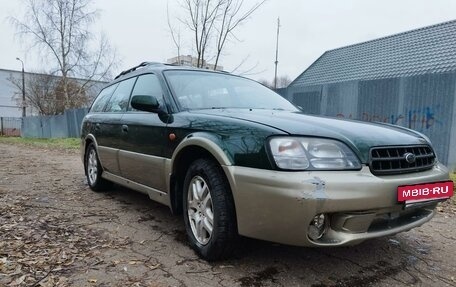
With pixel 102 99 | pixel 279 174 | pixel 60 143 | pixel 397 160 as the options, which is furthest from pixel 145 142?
pixel 60 143

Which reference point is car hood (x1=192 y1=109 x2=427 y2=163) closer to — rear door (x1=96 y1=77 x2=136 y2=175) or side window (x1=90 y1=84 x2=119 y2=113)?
rear door (x1=96 y1=77 x2=136 y2=175)

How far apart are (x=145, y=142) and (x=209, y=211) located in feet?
3.97

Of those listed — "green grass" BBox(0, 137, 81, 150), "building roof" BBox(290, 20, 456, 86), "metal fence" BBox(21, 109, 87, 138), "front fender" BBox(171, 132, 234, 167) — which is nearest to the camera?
"front fender" BBox(171, 132, 234, 167)

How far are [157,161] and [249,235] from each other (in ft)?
4.41

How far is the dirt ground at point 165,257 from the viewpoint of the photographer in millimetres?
2670

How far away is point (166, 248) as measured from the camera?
3.27 m

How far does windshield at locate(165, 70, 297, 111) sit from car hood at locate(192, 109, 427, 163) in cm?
62

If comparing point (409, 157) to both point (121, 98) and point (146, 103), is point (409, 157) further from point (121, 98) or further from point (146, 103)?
point (121, 98)

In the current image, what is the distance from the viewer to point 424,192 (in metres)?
2.62

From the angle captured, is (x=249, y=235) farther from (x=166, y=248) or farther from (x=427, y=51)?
(x=427, y=51)

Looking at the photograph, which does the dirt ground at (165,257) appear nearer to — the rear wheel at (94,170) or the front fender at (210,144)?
the front fender at (210,144)

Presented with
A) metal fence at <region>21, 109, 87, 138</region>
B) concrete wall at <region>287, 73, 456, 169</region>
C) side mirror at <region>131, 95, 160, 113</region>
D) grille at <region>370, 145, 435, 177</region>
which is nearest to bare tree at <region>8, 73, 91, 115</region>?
metal fence at <region>21, 109, 87, 138</region>

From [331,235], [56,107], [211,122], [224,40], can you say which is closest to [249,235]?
[331,235]

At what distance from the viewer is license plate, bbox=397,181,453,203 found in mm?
2472
